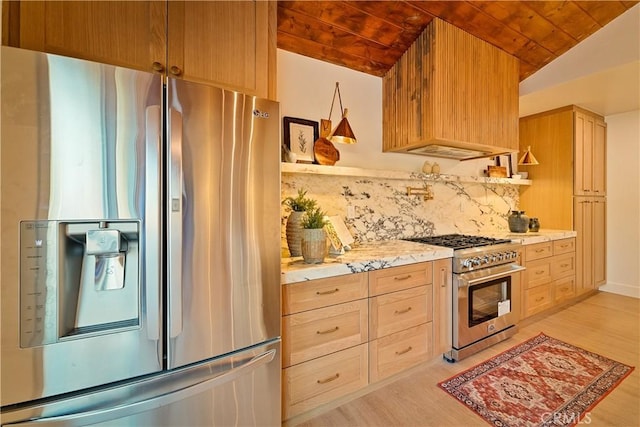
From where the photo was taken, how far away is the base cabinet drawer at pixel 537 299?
275cm

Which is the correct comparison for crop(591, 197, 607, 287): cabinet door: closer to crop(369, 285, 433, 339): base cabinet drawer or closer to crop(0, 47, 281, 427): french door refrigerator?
crop(369, 285, 433, 339): base cabinet drawer

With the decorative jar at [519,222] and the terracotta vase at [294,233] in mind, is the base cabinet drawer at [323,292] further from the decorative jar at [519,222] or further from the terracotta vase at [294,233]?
the decorative jar at [519,222]

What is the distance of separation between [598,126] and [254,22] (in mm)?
4652

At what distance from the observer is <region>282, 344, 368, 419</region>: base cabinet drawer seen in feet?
4.87

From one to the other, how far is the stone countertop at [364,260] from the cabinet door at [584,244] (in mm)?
2561

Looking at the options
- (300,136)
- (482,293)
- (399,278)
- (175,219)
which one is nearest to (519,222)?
(482,293)

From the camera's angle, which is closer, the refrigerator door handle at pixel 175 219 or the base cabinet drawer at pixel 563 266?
the refrigerator door handle at pixel 175 219

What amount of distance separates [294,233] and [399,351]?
109 centimetres

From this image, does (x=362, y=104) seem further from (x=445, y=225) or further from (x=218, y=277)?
(x=218, y=277)

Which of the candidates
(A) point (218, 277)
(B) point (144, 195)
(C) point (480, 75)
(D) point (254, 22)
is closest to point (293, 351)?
(A) point (218, 277)

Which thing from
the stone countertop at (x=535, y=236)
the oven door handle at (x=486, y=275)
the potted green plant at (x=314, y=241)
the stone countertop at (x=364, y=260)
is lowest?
the oven door handle at (x=486, y=275)

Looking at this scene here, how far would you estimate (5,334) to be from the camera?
83cm

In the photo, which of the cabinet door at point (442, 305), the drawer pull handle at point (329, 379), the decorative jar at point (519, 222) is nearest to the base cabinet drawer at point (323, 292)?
the drawer pull handle at point (329, 379)

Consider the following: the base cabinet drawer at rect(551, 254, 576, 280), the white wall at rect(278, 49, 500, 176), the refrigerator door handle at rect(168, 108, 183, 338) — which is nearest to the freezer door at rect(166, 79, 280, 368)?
the refrigerator door handle at rect(168, 108, 183, 338)
